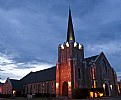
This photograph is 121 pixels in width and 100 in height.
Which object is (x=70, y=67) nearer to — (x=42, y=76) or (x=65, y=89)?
(x=65, y=89)

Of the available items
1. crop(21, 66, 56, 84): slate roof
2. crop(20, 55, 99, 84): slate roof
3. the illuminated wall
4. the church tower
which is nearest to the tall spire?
the church tower

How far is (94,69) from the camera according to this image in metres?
45.8

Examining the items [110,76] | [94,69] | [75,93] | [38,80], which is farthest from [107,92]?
[38,80]

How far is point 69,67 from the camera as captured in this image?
4497 cm

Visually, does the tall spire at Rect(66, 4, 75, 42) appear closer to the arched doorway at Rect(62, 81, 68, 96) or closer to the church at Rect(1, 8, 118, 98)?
the church at Rect(1, 8, 118, 98)

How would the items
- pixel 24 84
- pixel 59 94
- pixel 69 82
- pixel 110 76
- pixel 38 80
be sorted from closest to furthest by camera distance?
1. pixel 69 82
2. pixel 59 94
3. pixel 110 76
4. pixel 38 80
5. pixel 24 84

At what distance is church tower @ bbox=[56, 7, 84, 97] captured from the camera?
44.2m

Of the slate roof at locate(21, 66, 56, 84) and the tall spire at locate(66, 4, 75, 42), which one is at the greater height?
the tall spire at locate(66, 4, 75, 42)

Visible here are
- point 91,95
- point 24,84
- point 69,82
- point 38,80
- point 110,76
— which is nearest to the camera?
point 91,95

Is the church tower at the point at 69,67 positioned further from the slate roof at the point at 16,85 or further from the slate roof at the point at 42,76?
the slate roof at the point at 16,85

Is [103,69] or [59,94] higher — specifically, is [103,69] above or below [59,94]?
above

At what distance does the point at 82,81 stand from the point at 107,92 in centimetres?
814

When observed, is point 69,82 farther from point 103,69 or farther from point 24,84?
point 24,84

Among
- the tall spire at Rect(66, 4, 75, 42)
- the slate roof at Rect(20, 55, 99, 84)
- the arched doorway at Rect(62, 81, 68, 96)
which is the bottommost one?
the arched doorway at Rect(62, 81, 68, 96)
